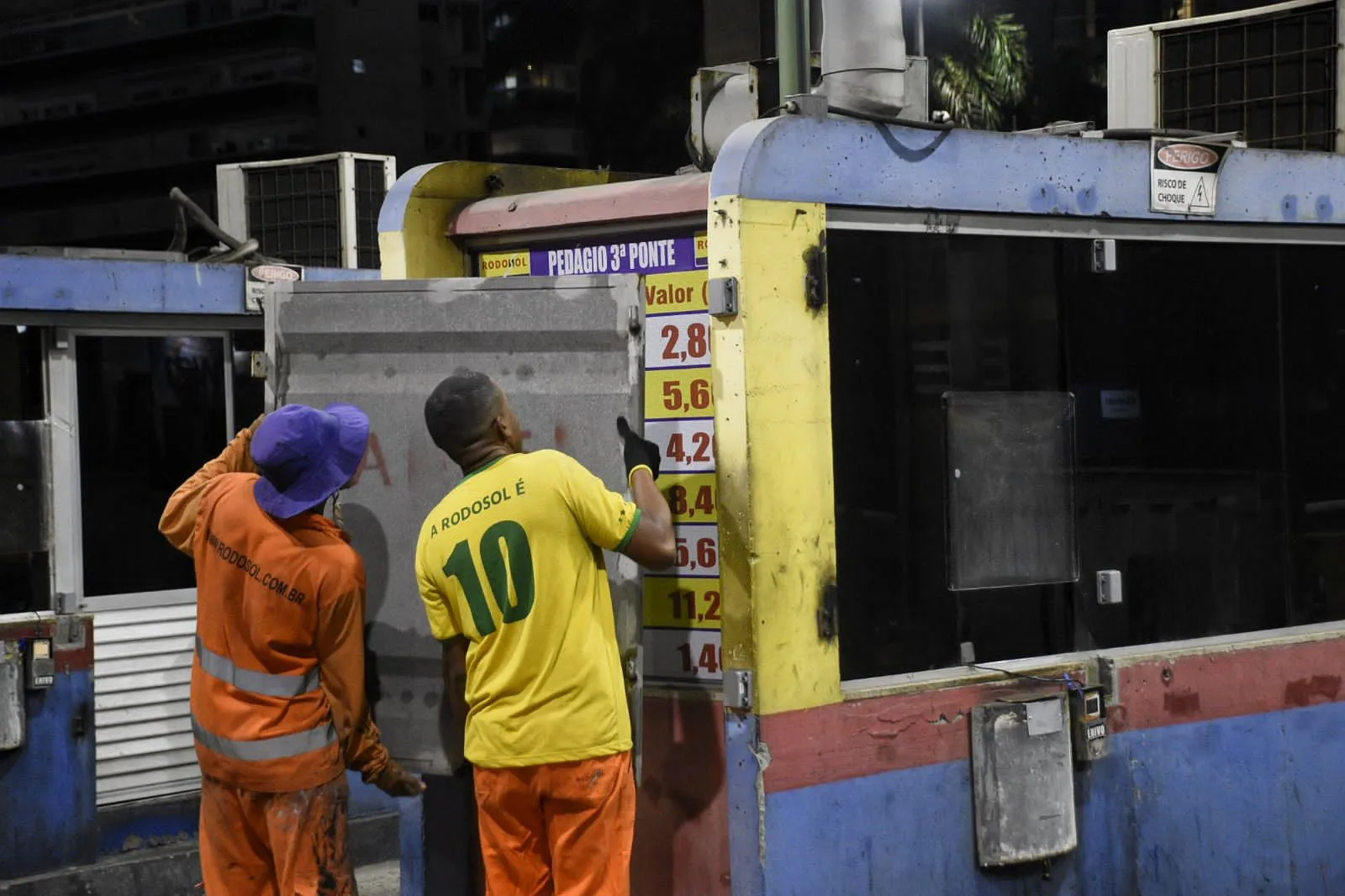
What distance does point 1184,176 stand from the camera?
6250mm

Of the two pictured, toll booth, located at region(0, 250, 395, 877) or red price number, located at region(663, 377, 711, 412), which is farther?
toll booth, located at region(0, 250, 395, 877)

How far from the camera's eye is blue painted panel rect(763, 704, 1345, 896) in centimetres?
536

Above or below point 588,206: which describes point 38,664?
below

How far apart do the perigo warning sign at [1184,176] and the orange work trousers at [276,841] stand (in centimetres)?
325

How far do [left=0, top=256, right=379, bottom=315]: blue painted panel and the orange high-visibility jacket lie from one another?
123 inches

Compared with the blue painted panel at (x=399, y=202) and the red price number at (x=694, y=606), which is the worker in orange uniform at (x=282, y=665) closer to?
the red price number at (x=694, y=606)

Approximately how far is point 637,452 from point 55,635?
12.7 feet

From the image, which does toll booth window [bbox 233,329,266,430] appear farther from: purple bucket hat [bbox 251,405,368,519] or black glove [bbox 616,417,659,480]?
black glove [bbox 616,417,659,480]

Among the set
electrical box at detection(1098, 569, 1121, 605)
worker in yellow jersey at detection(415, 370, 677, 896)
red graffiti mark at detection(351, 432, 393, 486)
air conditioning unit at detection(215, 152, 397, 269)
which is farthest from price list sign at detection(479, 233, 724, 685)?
air conditioning unit at detection(215, 152, 397, 269)

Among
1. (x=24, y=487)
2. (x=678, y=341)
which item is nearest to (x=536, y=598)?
(x=678, y=341)

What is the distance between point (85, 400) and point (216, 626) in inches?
138

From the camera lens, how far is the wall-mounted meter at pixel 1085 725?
5910 millimetres

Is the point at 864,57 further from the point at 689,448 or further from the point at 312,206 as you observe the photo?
the point at 312,206

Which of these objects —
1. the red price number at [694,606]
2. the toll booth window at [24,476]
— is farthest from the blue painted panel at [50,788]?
the red price number at [694,606]
